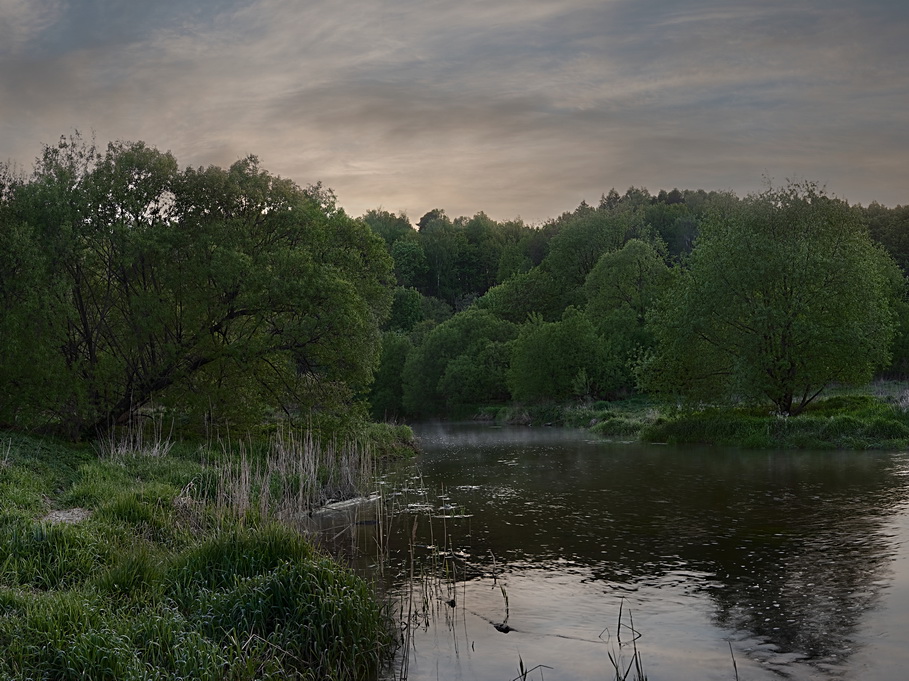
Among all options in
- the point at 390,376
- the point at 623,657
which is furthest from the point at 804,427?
the point at 390,376

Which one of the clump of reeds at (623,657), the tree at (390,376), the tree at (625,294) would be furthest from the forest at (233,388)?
the tree at (390,376)

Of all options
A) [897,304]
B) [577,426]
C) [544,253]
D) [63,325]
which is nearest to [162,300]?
[63,325]

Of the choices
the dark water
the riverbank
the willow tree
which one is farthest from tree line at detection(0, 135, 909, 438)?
the dark water

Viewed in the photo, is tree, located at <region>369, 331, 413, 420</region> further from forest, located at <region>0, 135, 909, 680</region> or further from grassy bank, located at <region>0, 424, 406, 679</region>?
grassy bank, located at <region>0, 424, 406, 679</region>

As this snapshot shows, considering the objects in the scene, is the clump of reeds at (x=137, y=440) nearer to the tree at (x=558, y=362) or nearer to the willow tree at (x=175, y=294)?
the willow tree at (x=175, y=294)

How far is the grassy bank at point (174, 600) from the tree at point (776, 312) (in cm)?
2980

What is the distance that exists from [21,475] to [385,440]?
938 inches

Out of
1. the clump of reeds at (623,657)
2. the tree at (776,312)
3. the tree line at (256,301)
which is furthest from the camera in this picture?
the tree at (776,312)

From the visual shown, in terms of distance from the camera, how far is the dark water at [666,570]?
10664mm

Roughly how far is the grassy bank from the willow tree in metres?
13.6

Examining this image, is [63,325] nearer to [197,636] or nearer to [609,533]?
[609,533]

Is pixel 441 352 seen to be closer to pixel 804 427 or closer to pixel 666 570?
pixel 804 427

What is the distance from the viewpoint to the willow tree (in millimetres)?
28359

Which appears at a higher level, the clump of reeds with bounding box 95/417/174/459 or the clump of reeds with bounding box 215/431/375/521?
the clump of reeds with bounding box 95/417/174/459
